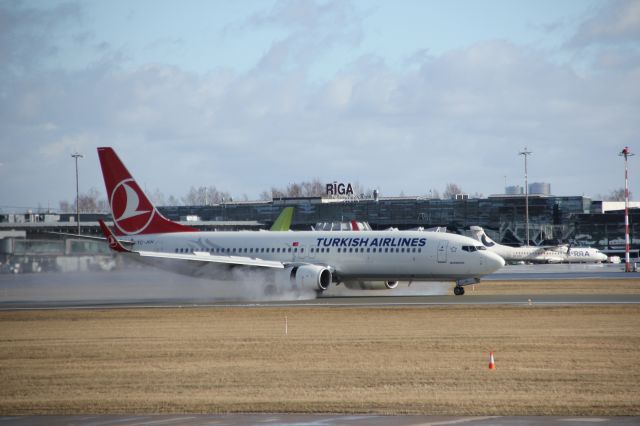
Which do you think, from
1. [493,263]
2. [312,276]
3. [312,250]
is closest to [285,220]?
[312,250]

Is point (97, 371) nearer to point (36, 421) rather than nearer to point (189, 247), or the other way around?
point (36, 421)

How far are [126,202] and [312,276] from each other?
16270mm

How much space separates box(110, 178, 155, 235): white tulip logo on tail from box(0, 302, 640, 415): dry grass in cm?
2215

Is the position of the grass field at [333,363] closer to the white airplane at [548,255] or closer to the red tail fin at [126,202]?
the red tail fin at [126,202]

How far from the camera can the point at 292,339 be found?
3550 cm

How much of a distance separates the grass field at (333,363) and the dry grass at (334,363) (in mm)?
49

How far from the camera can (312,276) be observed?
59.5 meters

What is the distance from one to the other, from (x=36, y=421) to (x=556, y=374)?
1343 cm

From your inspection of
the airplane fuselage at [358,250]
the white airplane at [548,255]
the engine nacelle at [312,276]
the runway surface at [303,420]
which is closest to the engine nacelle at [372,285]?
the airplane fuselage at [358,250]

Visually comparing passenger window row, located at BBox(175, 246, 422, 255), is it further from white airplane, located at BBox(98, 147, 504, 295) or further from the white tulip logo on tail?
the white tulip logo on tail

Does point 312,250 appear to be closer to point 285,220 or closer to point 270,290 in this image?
point 270,290

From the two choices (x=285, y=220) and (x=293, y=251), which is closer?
(x=293, y=251)

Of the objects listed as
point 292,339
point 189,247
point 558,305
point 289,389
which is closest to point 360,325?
point 292,339

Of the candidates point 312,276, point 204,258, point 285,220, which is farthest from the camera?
point 285,220
